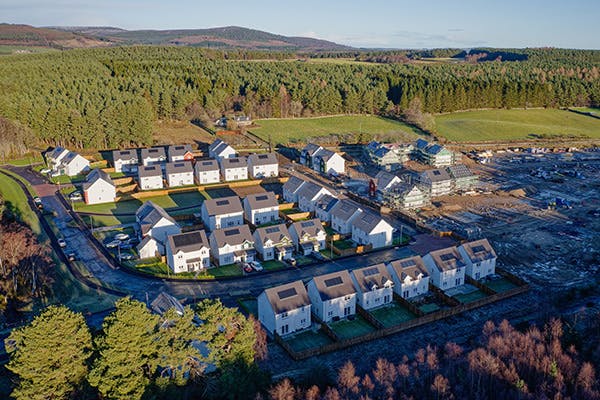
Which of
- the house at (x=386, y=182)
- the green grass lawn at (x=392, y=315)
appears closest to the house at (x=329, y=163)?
the house at (x=386, y=182)

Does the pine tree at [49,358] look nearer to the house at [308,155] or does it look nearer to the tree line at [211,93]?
the house at [308,155]

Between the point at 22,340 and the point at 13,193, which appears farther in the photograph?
the point at 13,193

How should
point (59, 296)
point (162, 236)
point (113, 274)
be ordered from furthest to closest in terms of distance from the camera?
point (162, 236)
point (113, 274)
point (59, 296)

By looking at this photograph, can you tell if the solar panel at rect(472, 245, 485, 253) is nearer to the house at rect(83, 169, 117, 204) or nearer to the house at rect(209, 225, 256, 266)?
the house at rect(209, 225, 256, 266)

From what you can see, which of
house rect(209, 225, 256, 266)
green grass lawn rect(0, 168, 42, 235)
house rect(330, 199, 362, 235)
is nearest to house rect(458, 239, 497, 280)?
house rect(330, 199, 362, 235)

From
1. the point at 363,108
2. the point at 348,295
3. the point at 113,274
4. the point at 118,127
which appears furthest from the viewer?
the point at 363,108

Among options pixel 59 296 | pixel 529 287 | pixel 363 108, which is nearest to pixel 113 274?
pixel 59 296

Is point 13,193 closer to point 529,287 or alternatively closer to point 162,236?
point 162,236
